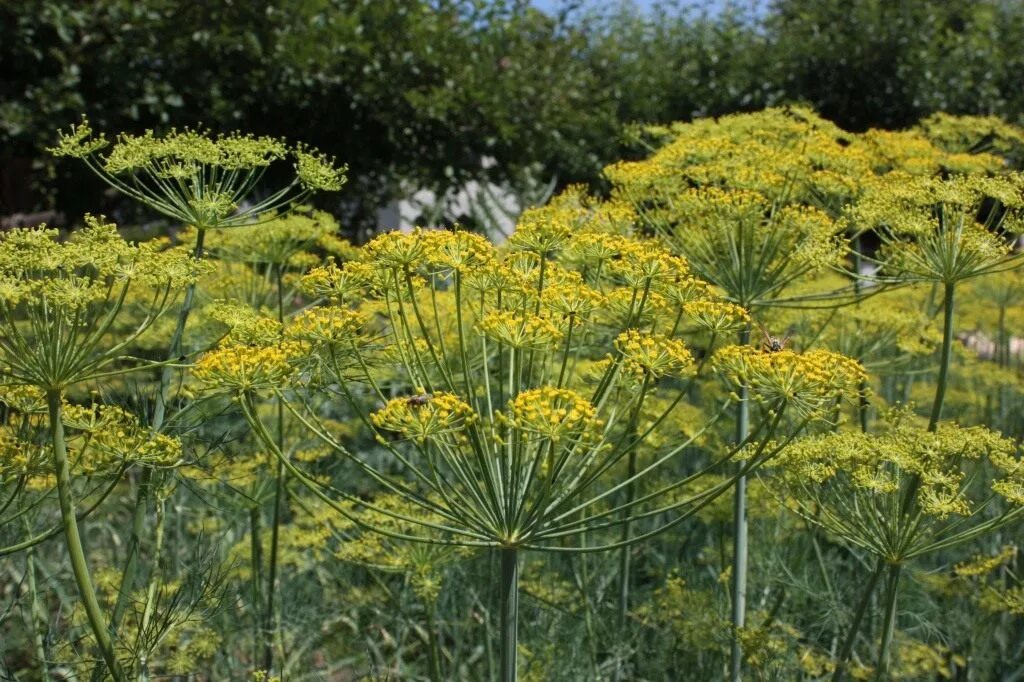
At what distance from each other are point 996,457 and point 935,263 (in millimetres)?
766

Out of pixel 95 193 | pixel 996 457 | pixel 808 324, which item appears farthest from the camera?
pixel 95 193

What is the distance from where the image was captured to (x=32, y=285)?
248 centimetres

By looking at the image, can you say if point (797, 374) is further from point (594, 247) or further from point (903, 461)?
point (903, 461)

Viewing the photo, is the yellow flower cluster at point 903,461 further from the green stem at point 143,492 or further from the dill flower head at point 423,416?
the green stem at point 143,492

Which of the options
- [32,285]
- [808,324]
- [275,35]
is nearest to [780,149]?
[808,324]

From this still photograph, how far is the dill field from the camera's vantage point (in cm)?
257

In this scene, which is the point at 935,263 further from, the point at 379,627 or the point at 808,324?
the point at 379,627

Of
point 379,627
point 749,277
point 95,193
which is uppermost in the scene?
point 95,193

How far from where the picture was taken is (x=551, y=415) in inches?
91.0

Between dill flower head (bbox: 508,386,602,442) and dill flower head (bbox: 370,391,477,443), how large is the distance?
0.37 feet

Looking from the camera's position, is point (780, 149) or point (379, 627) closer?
point (780, 149)

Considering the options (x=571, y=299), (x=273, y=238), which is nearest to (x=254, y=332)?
(x=571, y=299)

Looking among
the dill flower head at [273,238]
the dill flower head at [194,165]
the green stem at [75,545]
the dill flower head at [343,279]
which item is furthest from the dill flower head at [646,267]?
the dill flower head at [273,238]

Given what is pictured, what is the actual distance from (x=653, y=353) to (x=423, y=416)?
1.98 feet
